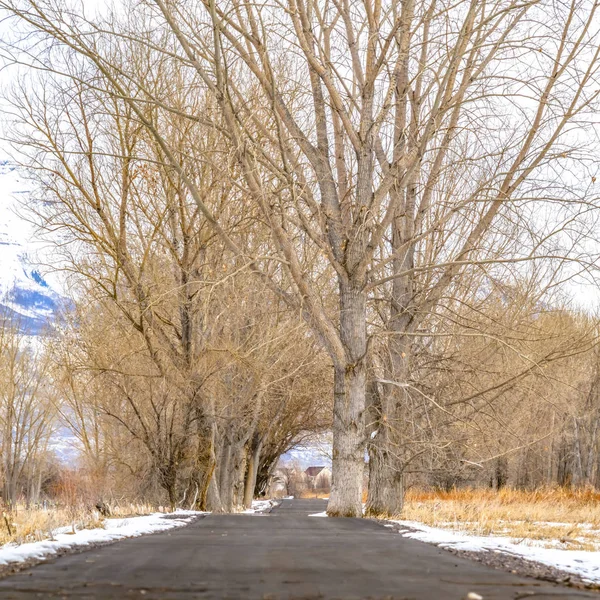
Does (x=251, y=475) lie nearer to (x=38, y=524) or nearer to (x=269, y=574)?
(x=38, y=524)

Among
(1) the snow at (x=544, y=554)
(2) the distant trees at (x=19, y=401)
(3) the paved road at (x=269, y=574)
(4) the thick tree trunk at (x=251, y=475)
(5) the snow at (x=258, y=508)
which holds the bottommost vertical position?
(5) the snow at (x=258, y=508)

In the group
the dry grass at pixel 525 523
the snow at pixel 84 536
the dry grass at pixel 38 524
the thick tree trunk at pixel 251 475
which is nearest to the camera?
the snow at pixel 84 536

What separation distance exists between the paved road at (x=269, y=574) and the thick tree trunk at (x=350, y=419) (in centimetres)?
706

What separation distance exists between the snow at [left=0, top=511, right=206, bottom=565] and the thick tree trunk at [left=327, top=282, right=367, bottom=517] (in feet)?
12.3

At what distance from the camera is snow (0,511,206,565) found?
540cm

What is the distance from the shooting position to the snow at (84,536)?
5402 millimetres

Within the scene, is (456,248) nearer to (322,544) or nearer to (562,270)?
(562,270)

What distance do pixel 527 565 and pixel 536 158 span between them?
10.1m

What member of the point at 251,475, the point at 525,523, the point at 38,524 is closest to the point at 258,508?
the point at 251,475

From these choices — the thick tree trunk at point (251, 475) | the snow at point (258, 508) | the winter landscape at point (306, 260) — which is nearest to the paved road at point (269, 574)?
the winter landscape at point (306, 260)

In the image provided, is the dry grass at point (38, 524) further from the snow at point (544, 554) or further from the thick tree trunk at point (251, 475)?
the thick tree trunk at point (251, 475)

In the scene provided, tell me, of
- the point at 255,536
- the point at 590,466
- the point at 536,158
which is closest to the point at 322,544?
the point at 255,536

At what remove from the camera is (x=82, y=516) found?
369 inches

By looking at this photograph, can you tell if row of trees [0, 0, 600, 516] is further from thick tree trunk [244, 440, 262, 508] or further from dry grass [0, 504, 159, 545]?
thick tree trunk [244, 440, 262, 508]
